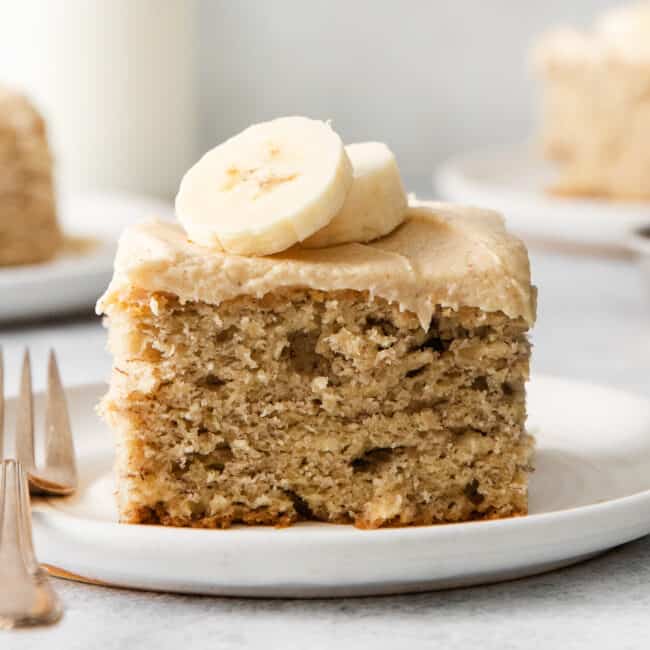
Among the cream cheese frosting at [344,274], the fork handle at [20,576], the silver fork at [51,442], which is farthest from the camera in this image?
the silver fork at [51,442]

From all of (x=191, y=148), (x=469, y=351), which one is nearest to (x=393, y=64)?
(x=191, y=148)

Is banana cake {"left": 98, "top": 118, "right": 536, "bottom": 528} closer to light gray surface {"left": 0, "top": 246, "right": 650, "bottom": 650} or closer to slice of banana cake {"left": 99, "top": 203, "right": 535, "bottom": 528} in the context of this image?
slice of banana cake {"left": 99, "top": 203, "right": 535, "bottom": 528}

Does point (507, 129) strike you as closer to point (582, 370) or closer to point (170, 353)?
point (582, 370)

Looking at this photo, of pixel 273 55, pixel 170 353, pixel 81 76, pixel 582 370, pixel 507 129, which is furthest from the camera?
pixel 507 129

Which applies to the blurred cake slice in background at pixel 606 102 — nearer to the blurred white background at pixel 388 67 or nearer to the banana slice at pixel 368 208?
the blurred white background at pixel 388 67

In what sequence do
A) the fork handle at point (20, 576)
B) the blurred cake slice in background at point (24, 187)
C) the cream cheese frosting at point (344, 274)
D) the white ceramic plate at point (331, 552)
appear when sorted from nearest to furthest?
1. the fork handle at point (20, 576)
2. the white ceramic plate at point (331, 552)
3. the cream cheese frosting at point (344, 274)
4. the blurred cake slice in background at point (24, 187)

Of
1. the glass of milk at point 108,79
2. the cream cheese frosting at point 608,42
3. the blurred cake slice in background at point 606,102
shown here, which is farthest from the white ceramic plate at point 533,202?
the glass of milk at point 108,79
